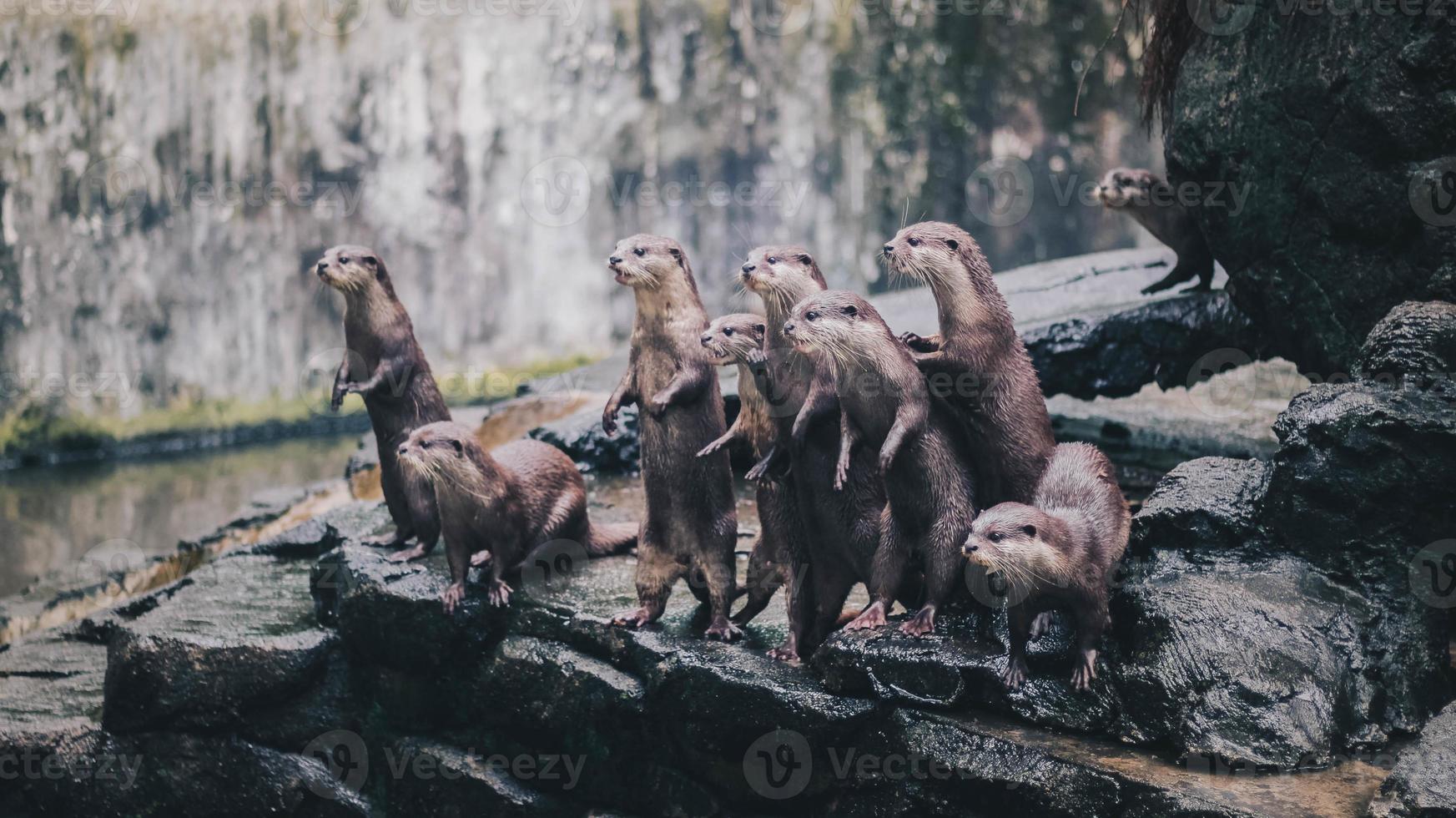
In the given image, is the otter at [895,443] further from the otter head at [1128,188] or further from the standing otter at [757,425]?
the otter head at [1128,188]

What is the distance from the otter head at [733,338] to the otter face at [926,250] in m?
0.44

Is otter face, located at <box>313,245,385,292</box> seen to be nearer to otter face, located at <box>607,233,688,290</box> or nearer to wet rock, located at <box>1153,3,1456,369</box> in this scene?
otter face, located at <box>607,233,688,290</box>

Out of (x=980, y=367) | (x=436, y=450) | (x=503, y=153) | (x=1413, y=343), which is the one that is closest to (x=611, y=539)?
(x=436, y=450)

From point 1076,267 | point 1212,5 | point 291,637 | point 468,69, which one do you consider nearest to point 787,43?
point 468,69

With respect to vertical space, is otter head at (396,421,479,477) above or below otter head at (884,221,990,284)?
below

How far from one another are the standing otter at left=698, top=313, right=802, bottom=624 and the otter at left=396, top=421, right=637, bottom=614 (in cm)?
83

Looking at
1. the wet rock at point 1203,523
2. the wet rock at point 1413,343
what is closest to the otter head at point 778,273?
the wet rock at point 1203,523

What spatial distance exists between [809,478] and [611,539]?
4.32 feet

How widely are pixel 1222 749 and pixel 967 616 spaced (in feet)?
2.41

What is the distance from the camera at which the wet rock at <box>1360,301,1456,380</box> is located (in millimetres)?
3252

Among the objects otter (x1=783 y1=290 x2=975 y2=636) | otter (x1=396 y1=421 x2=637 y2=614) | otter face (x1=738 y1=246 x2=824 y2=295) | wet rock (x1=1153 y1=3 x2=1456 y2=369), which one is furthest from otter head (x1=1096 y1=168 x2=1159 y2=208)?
otter (x1=396 y1=421 x2=637 y2=614)

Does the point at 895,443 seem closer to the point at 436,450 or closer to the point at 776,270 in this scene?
the point at 776,270

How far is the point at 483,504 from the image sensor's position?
406cm

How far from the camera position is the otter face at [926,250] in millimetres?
3410
